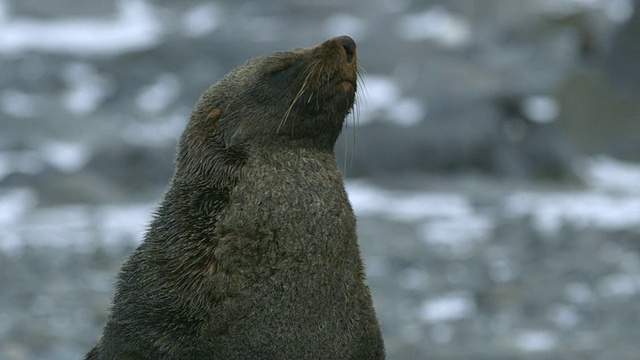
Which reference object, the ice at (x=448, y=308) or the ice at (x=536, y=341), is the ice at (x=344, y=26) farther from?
the ice at (x=536, y=341)

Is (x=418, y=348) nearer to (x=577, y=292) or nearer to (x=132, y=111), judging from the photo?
(x=577, y=292)

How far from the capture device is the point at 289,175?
193 inches

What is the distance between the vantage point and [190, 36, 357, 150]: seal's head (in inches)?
199

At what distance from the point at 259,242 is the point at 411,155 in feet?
45.4

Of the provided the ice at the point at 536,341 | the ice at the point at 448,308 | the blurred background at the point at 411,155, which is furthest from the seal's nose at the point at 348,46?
the ice at the point at 448,308

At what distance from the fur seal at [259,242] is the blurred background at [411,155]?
6.09m

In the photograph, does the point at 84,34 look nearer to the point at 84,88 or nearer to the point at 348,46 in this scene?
the point at 84,88

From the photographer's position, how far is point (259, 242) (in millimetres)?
4746

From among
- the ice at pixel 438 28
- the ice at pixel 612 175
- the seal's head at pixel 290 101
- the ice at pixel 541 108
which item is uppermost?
the ice at pixel 438 28

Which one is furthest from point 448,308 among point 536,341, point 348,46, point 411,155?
point 348,46

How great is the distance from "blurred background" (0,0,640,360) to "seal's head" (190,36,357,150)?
6.06 meters

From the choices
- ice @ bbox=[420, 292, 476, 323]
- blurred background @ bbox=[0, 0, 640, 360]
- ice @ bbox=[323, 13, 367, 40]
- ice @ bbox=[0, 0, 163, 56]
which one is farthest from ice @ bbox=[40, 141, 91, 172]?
ice @ bbox=[420, 292, 476, 323]

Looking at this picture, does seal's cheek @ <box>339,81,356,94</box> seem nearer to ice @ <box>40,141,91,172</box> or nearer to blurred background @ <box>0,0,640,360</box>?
blurred background @ <box>0,0,640,360</box>

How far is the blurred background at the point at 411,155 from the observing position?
12.4m
